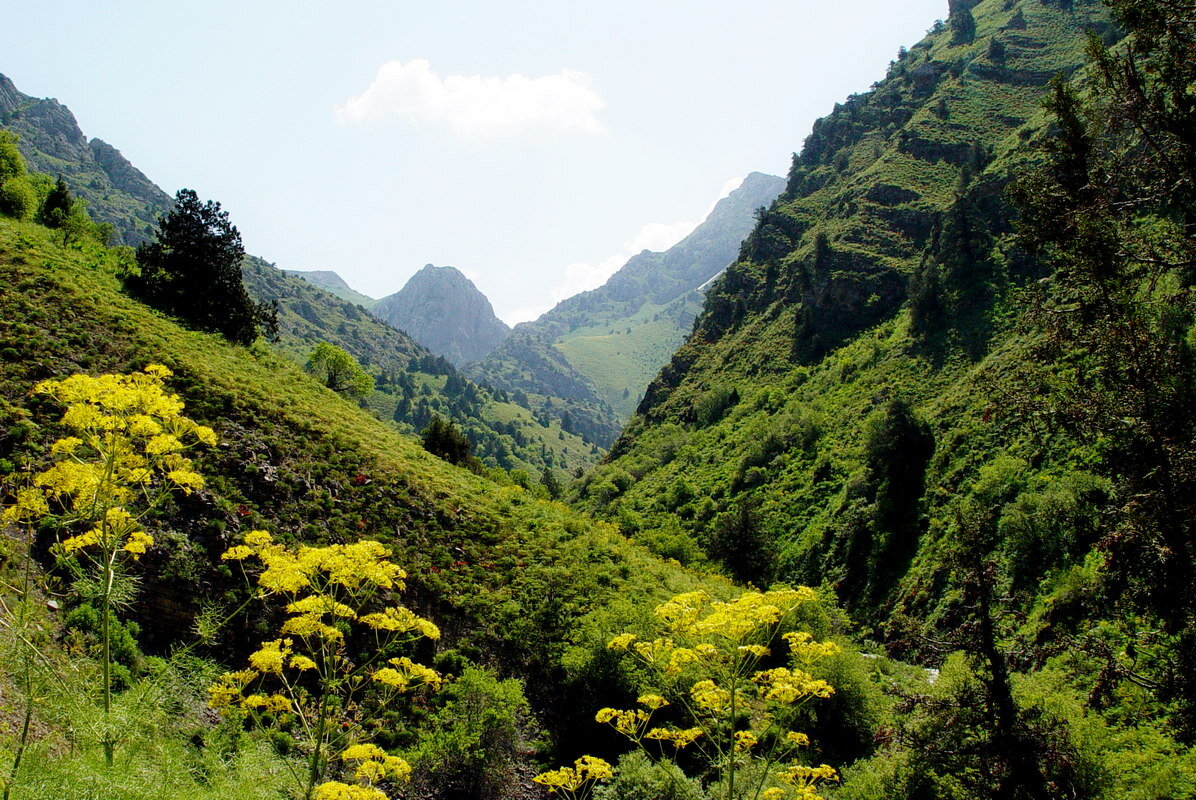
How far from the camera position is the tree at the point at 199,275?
3203cm

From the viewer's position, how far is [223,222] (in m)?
35.8

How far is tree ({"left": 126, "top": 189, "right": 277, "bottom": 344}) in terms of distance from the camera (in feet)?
105

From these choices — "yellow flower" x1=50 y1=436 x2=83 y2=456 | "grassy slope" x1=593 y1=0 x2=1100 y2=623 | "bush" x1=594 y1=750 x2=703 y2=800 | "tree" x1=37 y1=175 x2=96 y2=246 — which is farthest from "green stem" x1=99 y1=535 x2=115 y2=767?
"tree" x1=37 y1=175 x2=96 y2=246

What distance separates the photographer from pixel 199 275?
3347 centimetres

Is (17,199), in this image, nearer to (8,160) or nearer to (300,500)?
(8,160)

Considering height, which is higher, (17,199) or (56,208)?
(56,208)

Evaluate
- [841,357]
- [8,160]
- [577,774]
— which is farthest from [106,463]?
[841,357]

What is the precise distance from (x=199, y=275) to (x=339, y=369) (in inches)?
1247

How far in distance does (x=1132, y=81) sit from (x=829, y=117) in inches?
5305

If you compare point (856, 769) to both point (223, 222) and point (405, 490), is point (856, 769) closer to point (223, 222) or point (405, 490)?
point (405, 490)

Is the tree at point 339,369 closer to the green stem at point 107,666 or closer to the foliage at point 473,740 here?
the foliage at point 473,740

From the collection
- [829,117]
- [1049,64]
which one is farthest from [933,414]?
[829,117]

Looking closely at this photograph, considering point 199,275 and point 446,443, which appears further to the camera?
point 446,443

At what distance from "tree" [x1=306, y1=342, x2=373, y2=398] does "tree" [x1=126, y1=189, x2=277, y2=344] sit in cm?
2646
